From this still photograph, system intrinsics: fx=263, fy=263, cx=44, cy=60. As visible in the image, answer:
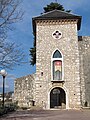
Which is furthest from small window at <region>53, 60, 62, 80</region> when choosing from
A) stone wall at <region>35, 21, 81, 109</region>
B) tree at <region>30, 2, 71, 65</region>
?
tree at <region>30, 2, 71, 65</region>

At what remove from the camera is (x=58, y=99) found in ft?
107

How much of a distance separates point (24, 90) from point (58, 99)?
4.42m

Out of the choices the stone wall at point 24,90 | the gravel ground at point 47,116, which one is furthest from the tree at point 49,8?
the gravel ground at point 47,116

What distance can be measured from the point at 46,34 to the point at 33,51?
20.7ft

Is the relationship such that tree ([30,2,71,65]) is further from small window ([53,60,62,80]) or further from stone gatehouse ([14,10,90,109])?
small window ([53,60,62,80])

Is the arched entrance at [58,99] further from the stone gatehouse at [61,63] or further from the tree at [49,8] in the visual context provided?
the tree at [49,8]

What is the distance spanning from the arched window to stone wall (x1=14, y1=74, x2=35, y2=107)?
12.1 ft

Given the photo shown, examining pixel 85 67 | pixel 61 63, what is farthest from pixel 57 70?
pixel 85 67

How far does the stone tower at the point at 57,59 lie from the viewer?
1126 inches

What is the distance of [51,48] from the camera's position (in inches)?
1163

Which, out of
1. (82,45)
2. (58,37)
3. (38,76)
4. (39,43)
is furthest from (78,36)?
(38,76)

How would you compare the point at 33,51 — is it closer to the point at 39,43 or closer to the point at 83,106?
the point at 39,43

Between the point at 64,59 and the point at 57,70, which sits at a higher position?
the point at 64,59

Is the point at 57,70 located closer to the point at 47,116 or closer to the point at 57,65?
the point at 57,65
